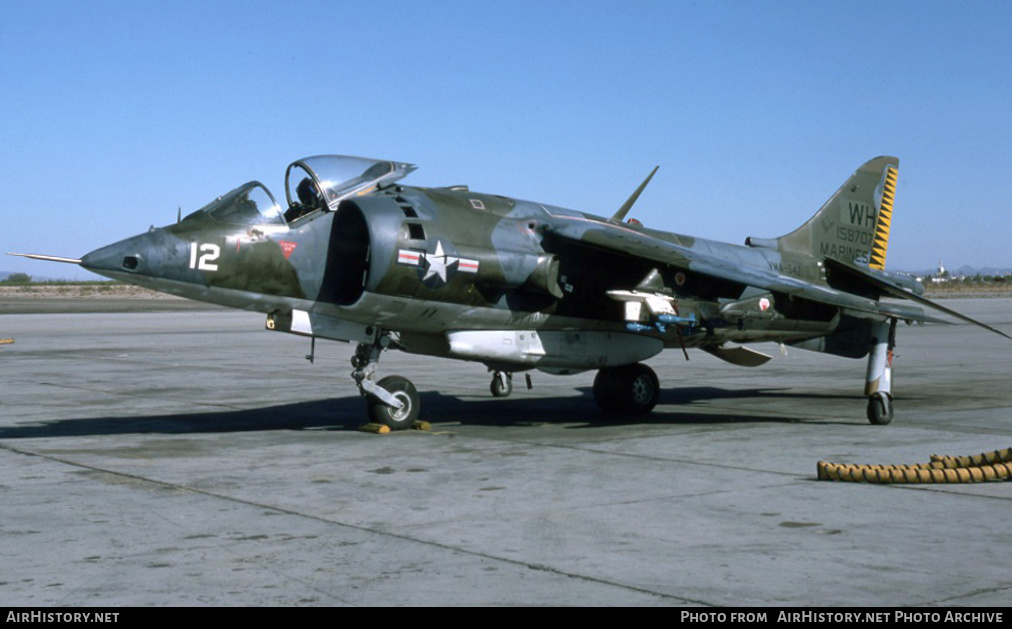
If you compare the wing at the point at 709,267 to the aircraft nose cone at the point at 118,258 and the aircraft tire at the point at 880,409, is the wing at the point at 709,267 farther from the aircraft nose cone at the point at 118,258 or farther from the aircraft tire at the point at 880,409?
the aircraft nose cone at the point at 118,258

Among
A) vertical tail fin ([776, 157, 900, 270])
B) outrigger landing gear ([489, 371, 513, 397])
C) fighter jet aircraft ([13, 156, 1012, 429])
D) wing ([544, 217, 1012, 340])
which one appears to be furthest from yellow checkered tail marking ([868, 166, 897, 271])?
outrigger landing gear ([489, 371, 513, 397])

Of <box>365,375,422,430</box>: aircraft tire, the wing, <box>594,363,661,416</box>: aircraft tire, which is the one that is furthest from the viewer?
<box>594,363,661,416</box>: aircraft tire

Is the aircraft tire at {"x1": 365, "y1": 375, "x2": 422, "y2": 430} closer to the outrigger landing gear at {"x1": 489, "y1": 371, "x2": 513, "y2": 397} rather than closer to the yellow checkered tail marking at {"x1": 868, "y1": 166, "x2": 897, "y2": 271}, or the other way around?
the outrigger landing gear at {"x1": 489, "y1": 371, "x2": 513, "y2": 397}

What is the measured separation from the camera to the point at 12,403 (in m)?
16.2

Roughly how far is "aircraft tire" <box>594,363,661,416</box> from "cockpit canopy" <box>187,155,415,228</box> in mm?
4194

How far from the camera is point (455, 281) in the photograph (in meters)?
12.9

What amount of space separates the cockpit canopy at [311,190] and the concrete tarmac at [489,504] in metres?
2.62

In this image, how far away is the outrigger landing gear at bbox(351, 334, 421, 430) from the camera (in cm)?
1297

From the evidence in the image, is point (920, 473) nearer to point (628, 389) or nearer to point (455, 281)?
point (455, 281)

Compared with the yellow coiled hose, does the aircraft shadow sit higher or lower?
lower

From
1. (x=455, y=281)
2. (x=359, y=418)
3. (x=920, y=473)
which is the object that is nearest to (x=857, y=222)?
(x=455, y=281)

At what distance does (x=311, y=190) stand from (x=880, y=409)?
24.9 ft

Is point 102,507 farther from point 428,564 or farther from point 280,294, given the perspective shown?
point 280,294
